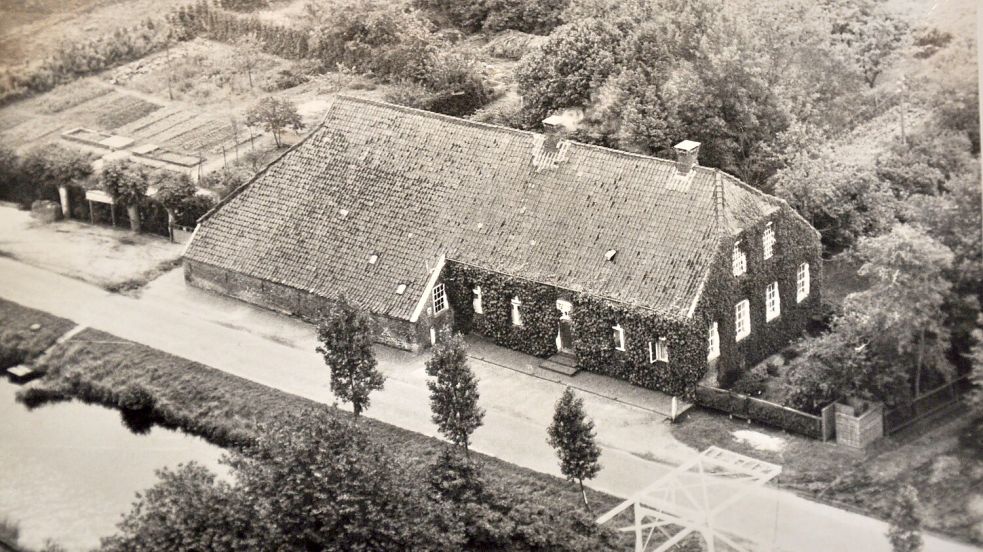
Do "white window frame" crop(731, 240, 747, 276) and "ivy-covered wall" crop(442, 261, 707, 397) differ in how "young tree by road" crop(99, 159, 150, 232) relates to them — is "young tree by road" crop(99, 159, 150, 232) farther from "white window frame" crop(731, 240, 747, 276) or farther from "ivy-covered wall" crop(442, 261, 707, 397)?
"white window frame" crop(731, 240, 747, 276)

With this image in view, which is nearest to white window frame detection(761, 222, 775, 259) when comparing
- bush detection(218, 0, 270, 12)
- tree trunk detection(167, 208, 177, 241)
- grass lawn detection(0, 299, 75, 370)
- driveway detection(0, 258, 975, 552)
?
driveway detection(0, 258, 975, 552)

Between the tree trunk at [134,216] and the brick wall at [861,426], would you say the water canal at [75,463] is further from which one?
the brick wall at [861,426]

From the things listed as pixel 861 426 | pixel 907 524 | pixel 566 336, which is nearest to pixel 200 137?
pixel 566 336

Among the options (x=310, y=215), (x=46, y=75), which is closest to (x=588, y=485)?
(x=310, y=215)

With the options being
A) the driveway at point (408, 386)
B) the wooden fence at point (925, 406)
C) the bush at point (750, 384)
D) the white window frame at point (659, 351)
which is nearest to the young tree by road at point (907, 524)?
the driveway at point (408, 386)

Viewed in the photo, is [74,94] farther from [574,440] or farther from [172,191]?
[574,440]

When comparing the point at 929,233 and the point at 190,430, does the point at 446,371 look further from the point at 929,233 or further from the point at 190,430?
the point at 929,233

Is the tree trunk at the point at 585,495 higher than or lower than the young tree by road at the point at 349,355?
lower
